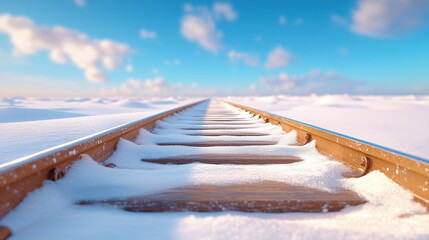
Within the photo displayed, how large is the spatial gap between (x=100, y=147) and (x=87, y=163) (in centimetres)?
27

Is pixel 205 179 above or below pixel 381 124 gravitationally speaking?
below

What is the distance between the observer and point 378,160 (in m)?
1.29

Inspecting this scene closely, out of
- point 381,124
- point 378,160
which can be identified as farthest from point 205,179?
point 381,124

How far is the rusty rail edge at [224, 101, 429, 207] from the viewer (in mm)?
988

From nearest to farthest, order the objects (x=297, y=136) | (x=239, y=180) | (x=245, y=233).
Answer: (x=245, y=233), (x=239, y=180), (x=297, y=136)

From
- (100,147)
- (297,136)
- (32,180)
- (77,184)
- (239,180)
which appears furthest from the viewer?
(297,136)

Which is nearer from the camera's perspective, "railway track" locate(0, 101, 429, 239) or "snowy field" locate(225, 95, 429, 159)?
"railway track" locate(0, 101, 429, 239)

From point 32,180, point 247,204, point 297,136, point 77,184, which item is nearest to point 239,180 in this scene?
point 247,204

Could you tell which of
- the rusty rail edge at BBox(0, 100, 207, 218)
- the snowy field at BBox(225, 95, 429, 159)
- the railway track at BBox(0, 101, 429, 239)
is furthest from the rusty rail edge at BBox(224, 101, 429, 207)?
the rusty rail edge at BBox(0, 100, 207, 218)

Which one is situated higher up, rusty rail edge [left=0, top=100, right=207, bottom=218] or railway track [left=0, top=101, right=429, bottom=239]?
rusty rail edge [left=0, top=100, right=207, bottom=218]

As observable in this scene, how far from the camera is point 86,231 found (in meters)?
0.82

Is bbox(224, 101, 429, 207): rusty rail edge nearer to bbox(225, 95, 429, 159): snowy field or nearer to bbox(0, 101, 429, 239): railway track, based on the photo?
bbox(0, 101, 429, 239): railway track

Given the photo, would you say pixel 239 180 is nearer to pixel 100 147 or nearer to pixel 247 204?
pixel 247 204

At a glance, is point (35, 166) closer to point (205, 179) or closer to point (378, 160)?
point (205, 179)
